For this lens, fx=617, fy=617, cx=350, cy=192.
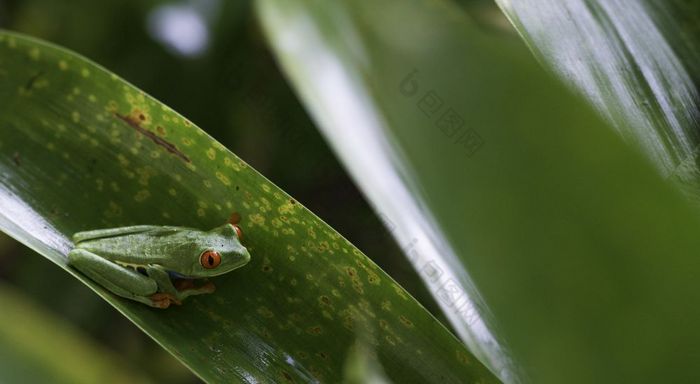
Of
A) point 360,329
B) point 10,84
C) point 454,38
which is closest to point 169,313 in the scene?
point 360,329

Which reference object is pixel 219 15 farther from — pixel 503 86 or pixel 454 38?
pixel 503 86

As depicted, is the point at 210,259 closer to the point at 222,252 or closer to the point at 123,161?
the point at 222,252

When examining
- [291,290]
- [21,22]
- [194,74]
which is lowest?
[291,290]

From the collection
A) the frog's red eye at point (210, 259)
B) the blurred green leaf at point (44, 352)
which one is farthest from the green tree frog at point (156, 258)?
the blurred green leaf at point (44, 352)

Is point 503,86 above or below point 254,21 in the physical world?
below

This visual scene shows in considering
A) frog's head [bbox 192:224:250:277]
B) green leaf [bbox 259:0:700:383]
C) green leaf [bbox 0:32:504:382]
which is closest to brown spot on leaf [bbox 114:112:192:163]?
green leaf [bbox 0:32:504:382]

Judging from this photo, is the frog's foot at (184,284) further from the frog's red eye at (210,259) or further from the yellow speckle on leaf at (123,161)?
the yellow speckle on leaf at (123,161)

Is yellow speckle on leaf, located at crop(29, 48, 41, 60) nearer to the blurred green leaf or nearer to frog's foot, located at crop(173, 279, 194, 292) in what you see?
frog's foot, located at crop(173, 279, 194, 292)
